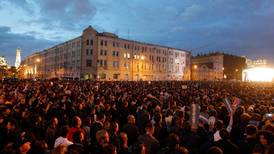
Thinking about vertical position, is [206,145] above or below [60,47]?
below

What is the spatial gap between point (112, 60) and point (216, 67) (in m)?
66.4

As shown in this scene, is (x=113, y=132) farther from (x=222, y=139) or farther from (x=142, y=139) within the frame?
(x=222, y=139)

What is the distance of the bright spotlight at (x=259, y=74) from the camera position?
77.0 m

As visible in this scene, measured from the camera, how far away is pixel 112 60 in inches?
3130

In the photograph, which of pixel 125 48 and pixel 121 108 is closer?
pixel 121 108

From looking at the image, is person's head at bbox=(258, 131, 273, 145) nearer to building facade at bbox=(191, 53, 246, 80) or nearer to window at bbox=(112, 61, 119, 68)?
window at bbox=(112, 61, 119, 68)

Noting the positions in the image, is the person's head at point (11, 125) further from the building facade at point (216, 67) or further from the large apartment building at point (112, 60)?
the building facade at point (216, 67)

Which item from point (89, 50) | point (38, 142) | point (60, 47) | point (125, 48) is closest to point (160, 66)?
point (125, 48)

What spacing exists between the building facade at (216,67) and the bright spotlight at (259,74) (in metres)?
32.9

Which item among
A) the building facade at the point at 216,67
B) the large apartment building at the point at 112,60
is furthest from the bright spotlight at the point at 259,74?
the building facade at the point at 216,67

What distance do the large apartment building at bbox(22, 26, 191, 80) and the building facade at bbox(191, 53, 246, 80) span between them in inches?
314

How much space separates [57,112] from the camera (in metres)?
10.1

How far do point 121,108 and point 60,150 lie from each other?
22.1ft

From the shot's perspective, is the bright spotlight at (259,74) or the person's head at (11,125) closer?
the person's head at (11,125)
